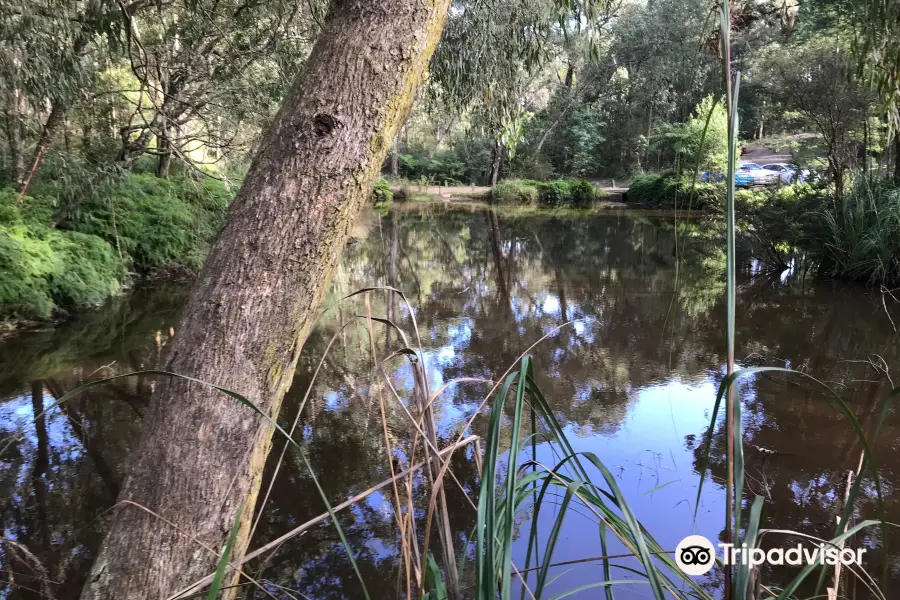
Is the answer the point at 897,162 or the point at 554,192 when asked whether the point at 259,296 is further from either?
the point at 554,192

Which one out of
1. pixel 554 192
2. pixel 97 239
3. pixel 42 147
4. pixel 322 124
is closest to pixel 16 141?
pixel 42 147

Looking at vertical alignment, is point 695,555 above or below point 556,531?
below

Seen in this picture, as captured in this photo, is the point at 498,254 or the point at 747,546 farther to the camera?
the point at 498,254

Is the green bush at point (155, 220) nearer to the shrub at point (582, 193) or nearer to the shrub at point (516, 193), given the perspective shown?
the shrub at point (516, 193)

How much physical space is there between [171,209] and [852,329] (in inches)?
333

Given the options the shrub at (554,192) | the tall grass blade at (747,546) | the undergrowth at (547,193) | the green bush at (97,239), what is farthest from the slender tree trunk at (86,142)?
the shrub at (554,192)

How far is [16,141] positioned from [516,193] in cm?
1799

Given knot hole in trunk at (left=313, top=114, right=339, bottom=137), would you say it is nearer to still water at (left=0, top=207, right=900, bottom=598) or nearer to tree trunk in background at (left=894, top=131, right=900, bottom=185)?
still water at (left=0, top=207, right=900, bottom=598)

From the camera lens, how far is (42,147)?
672 centimetres

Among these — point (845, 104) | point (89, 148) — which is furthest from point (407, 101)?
point (845, 104)

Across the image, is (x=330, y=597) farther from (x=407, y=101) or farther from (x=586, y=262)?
(x=586, y=262)

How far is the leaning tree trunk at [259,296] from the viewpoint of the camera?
126 centimetres

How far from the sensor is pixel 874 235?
7152mm

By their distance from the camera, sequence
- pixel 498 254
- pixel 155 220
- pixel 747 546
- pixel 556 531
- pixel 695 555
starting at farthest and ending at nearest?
pixel 498 254 → pixel 155 220 → pixel 695 555 → pixel 556 531 → pixel 747 546
